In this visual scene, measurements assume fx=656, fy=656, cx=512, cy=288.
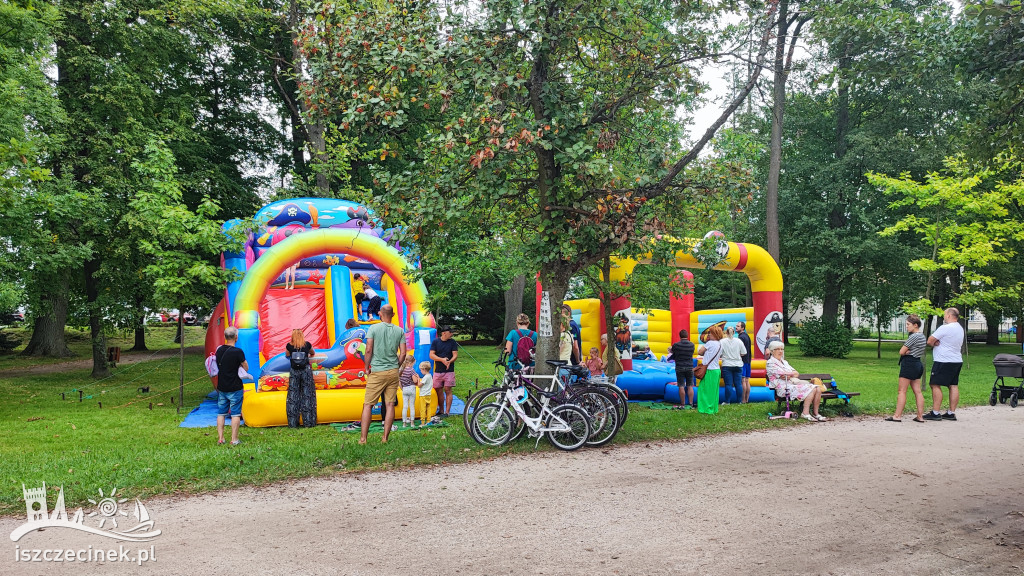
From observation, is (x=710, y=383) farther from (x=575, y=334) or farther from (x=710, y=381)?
(x=575, y=334)

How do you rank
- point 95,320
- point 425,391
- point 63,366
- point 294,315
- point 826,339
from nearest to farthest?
point 425,391 < point 294,315 < point 95,320 < point 63,366 < point 826,339

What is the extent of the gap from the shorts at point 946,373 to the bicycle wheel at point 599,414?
17.1 feet

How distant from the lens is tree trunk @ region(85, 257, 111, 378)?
667 inches

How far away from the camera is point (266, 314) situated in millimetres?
13117

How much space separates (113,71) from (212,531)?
16.7 m

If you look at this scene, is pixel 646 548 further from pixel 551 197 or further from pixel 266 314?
pixel 266 314

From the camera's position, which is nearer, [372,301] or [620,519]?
[620,519]

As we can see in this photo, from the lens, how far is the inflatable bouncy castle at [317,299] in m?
10.4

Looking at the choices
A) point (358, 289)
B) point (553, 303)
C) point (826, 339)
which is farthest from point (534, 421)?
point (826, 339)

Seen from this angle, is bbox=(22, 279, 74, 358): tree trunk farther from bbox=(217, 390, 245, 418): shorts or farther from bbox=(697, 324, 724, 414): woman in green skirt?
bbox=(697, 324, 724, 414): woman in green skirt

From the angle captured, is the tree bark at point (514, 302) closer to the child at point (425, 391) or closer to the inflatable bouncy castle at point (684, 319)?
the inflatable bouncy castle at point (684, 319)

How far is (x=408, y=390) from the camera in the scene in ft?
31.9

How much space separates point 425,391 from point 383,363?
188 cm

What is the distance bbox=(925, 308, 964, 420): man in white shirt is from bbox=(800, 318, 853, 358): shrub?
16.7 m
